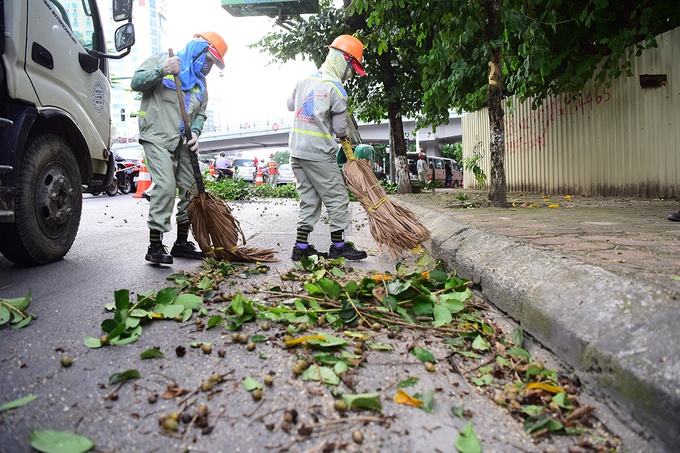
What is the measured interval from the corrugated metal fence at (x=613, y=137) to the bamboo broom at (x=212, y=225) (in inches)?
261

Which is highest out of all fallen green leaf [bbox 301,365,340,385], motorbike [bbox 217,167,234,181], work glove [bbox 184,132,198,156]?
motorbike [bbox 217,167,234,181]

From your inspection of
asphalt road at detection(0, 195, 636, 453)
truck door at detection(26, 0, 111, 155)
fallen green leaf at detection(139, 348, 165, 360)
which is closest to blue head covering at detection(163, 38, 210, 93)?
truck door at detection(26, 0, 111, 155)

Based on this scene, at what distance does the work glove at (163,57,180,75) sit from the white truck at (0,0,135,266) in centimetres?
77

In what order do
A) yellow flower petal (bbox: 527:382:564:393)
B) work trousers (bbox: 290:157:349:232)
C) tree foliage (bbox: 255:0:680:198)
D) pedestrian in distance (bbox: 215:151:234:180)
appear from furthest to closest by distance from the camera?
pedestrian in distance (bbox: 215:151:234:180), tree foliage (bbox: 255:0:680:198), work trousers (bbox: 290:157:349:232), yellow flower petal (bbox: 527:382:564:393)

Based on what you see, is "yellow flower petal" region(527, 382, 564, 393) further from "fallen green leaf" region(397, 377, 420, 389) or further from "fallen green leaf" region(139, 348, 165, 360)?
"fallen green leaf" region(139, 348, 165, 360)

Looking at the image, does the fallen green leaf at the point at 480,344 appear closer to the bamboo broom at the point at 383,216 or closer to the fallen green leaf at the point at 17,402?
the fallen green leaf at the point at 17,402

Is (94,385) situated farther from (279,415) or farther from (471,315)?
(471,315)

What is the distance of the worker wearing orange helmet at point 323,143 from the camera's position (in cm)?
448

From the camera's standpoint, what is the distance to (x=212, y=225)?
4.28m

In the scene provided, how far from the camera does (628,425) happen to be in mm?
1534

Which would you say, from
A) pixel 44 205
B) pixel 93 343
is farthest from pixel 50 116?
pixel 93 343

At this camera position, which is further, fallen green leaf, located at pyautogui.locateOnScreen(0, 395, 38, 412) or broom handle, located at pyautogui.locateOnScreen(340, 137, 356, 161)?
broom handle, located at pyautogui.locateOnScreen(340, 137, 356, 161)

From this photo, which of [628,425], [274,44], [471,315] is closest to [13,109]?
[471,315]

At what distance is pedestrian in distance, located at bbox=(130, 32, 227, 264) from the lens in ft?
13.5
